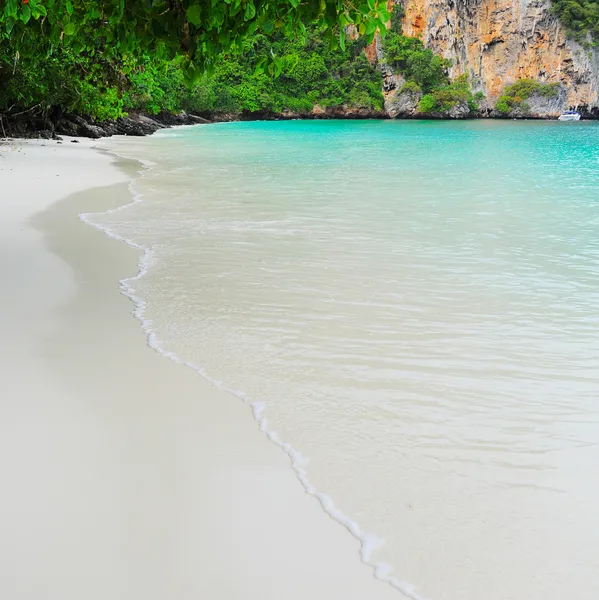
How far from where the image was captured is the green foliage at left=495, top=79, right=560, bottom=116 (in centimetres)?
10131

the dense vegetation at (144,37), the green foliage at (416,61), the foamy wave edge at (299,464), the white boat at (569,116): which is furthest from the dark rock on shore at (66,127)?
the white boat at (569,116)

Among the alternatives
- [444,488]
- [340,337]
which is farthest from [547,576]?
[340,337]

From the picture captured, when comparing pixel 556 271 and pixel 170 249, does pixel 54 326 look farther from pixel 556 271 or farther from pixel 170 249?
pixel 556 271

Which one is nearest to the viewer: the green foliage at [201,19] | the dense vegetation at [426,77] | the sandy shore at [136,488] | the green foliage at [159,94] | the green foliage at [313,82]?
the sandy shore at [136,488]

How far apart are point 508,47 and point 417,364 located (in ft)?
359

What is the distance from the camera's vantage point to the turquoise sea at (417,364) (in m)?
2.82

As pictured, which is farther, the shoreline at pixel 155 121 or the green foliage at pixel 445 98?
the green foliage at pixel 445 98

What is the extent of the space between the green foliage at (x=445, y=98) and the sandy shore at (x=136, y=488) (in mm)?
101107

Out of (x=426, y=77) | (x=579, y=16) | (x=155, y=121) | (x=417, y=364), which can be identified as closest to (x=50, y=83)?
(x=417, y=364)

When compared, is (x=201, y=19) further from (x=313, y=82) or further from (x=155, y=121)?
(x=313, y=82)

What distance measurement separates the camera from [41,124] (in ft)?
108

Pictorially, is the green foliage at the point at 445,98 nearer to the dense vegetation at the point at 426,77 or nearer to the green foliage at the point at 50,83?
the dense vegetation at the point at 426,77

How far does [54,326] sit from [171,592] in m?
3.14

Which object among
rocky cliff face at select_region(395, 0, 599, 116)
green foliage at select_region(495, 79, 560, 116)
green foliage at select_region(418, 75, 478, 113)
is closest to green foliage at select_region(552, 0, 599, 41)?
rocky cliff face at select_region(395, 0, 599, 116)
